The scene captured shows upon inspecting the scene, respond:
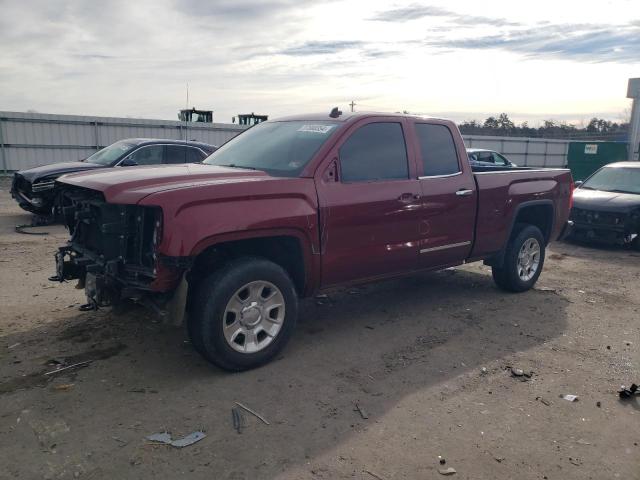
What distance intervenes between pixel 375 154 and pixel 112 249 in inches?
93.1

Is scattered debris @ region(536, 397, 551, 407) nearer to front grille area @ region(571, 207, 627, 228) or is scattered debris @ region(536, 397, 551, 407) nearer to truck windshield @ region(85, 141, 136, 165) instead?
front grille area @ region(571, 207, 627, 228)

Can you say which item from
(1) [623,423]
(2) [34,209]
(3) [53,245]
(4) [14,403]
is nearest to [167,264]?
(4) [14,403]

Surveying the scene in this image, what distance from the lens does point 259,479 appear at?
2.88 metres

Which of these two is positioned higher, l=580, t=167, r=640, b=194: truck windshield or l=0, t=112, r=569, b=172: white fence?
l=0, t=112, r=569, b=172: white fence

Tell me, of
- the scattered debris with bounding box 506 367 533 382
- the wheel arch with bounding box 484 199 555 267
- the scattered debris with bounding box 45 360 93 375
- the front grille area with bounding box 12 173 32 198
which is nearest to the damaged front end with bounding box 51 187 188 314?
the scattered debris with bounding box 45 360 93 375

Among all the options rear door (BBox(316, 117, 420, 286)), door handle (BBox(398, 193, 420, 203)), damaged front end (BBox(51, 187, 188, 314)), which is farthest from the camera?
door handle (BBox(398, 193, 420, 203))

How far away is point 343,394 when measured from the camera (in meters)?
3.86

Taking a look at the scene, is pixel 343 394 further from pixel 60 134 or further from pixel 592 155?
pixel 592 155

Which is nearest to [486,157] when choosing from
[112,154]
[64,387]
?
[112,154]

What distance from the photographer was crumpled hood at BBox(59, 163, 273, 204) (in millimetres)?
3750

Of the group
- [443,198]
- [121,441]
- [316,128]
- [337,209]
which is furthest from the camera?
[443,198]

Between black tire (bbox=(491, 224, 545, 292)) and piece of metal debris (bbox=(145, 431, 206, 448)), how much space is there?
4.27 m

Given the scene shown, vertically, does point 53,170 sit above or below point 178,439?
above

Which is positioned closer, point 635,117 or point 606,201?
point 606,201
